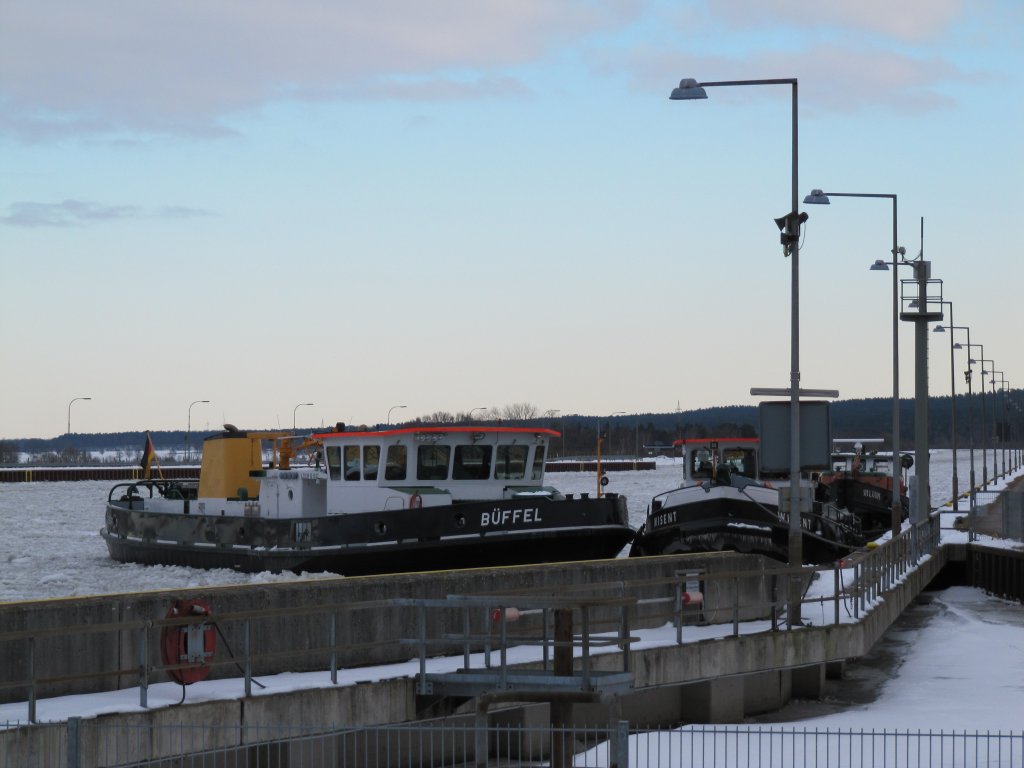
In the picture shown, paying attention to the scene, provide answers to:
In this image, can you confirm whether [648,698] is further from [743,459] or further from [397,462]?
[743,459]

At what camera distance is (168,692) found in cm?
1308

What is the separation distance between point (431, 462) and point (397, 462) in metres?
0.74

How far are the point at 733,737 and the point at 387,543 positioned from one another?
14.0 meters

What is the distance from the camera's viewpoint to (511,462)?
33719mm

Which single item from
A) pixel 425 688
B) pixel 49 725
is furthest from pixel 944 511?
pixel 49 725

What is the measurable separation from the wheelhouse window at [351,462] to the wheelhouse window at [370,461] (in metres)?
0.25

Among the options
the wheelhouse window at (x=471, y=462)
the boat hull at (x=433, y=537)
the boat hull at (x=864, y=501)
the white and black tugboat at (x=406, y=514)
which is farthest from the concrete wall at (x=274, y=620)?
the boat hull at (x=864, y=501)

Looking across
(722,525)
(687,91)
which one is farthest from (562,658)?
(722,525)

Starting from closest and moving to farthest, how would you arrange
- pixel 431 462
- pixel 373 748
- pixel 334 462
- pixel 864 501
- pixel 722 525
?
pixel 373 748 → pixel 722 525 → pixel 431 462 → pixel 334 462 → pixel 864 501

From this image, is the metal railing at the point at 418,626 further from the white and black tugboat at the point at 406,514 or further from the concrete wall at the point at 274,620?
the white and black tugboat at the point at 406,514

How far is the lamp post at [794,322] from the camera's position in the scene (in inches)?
798

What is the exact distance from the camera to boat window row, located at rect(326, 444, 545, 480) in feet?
108

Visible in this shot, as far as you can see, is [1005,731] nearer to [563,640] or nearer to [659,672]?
[659,672]

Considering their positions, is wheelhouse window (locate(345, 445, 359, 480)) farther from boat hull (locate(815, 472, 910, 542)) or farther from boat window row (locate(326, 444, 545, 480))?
boat hull (locate(815, 472, 910, 542))
